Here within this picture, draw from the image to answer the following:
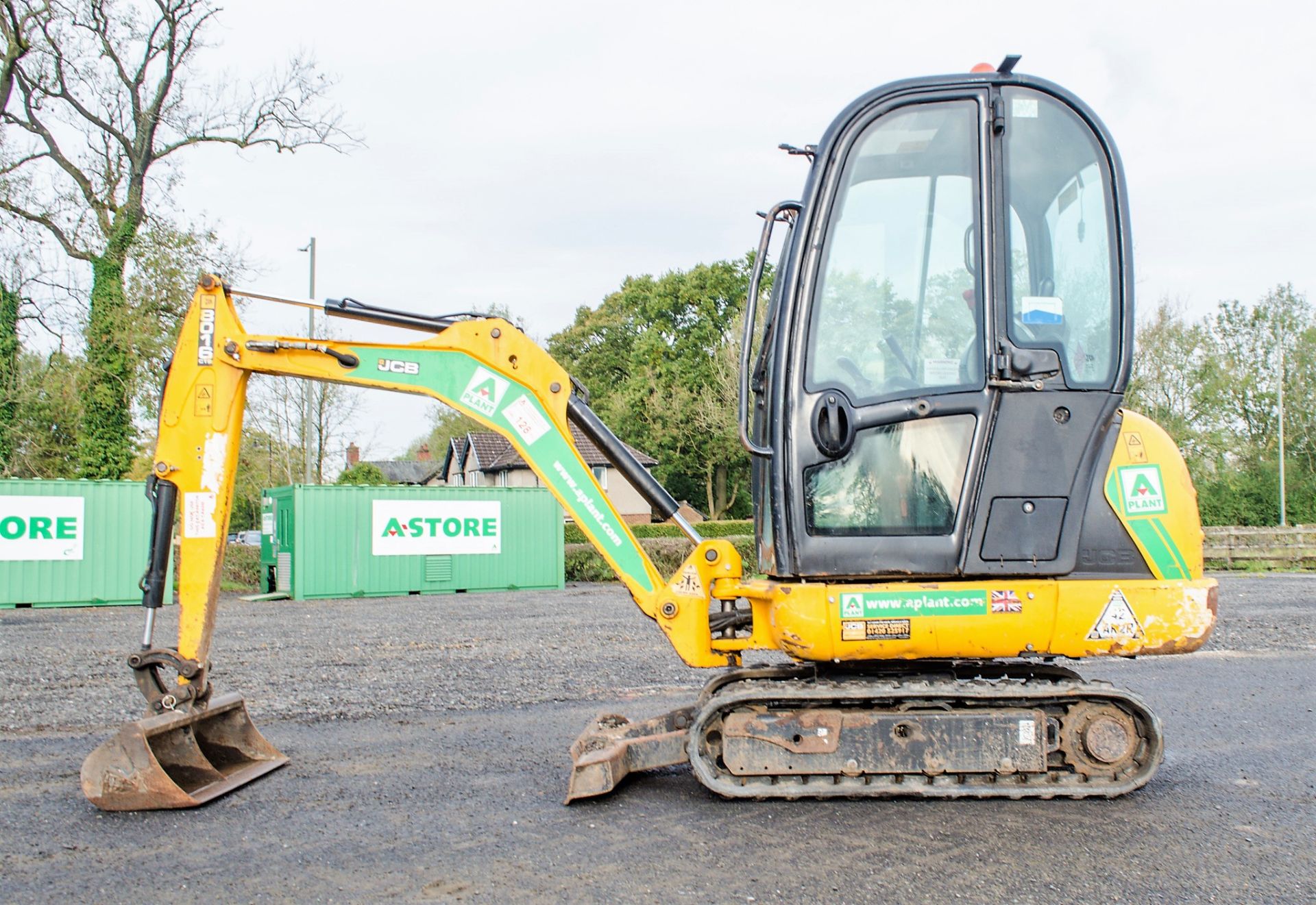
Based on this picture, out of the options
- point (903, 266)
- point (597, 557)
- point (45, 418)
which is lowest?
point (597, 557)

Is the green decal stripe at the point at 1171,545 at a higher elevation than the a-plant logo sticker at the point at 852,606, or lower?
higher

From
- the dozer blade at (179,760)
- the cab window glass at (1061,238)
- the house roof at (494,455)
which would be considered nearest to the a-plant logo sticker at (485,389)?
the dozer blade at (179,760)

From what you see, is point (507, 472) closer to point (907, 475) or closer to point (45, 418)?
point (45, 418)

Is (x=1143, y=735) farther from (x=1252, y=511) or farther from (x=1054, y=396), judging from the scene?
(x=1252, y=511)

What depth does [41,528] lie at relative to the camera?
17.7 metres

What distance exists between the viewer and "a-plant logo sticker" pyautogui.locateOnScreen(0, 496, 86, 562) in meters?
17.4

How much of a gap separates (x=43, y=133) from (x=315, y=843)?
25.2 meters

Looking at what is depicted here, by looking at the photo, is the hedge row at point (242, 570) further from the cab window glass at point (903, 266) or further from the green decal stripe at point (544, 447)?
the cab window glass at point (903, 266)

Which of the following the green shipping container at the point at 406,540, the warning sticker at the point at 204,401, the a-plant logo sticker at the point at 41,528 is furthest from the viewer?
the green shipping container at the point at 406,540

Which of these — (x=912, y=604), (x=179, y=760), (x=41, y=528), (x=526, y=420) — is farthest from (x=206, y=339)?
(x=41, y=528)

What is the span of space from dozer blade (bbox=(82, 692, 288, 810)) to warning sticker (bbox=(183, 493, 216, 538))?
0.89 m

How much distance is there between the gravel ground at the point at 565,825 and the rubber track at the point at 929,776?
79 millimetres

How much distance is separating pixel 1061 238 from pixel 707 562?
7.25 ft

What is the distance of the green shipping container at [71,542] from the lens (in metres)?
17.4
